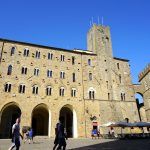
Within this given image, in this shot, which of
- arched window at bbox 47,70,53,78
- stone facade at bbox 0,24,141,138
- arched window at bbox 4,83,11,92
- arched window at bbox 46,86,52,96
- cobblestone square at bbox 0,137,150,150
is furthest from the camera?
arched window at bbox 47,70,53,78

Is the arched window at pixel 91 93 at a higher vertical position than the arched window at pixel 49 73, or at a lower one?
lower

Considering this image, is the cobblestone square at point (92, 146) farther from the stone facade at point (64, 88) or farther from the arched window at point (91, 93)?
the arched window at point (91, 93)

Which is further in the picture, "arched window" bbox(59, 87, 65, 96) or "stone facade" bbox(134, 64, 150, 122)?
"stone facade" bbox(134, 64, 150, 122)

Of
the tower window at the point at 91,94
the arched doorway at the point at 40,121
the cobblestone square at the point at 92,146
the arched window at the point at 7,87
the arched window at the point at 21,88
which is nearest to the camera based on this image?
the cobblestone square at the point at 92,146

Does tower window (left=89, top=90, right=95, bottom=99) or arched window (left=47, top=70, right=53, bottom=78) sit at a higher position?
arched window (left=47, top=70, right=53, bottom=78)

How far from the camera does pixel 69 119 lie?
118ft

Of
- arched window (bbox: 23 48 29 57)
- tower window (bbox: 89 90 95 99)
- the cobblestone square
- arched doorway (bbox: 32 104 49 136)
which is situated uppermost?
arched window (bbox: 23 48 29 57)

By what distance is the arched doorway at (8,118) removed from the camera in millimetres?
30253

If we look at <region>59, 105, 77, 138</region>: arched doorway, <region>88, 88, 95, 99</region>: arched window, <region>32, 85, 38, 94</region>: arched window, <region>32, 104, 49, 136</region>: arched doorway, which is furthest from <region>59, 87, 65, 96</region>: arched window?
<region>88, 88, 95, 99</region>: arched window

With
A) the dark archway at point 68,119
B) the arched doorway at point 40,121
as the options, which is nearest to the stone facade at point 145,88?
the dark archway at point 68,119

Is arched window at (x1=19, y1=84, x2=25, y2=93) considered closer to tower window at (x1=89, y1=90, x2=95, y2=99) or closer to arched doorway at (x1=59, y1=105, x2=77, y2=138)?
arched doorway at (x1=59, y1=105, x2=77, y2=138)

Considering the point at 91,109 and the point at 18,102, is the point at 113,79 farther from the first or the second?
the point at 18,102

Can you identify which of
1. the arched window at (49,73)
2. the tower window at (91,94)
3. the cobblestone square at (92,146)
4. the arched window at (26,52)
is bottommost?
the cobblestone square at (92,146)

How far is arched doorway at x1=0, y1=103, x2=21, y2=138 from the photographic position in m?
30.3
